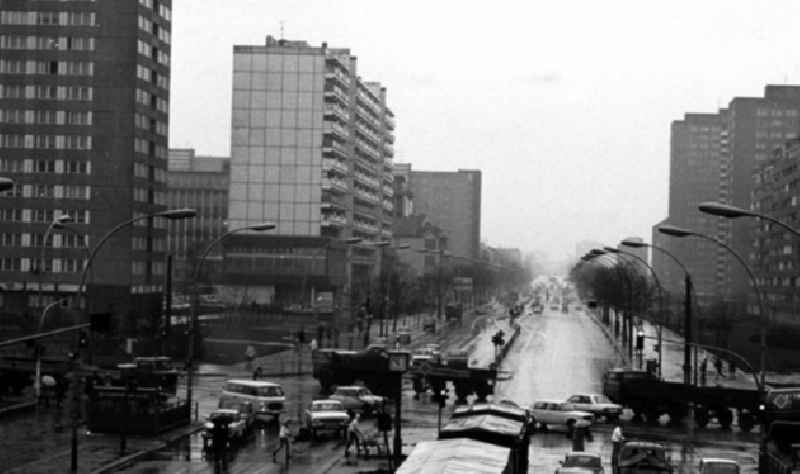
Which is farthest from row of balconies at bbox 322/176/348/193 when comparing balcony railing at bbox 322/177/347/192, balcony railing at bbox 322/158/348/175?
balcony railing at bbox 322/158/348/175

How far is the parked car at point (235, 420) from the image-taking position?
40688 millimetres

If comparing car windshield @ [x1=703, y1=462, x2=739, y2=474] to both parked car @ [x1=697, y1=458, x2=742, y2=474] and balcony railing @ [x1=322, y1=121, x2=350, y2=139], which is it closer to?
parked car @ [x1=697, y1=458, x2=742, y2=474]

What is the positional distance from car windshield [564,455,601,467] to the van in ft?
58.4

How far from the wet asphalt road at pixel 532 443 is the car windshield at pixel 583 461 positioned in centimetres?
313

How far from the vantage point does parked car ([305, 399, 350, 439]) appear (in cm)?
4450

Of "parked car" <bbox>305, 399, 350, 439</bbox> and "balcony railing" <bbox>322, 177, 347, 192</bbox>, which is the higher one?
"balcony railing" <bbox>322, 177, 347, 192</bbox>

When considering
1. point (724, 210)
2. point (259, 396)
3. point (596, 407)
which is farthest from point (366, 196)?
point (724, 210)

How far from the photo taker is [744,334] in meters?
125

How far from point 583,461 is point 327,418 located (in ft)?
44.0

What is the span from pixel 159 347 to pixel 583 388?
29216 mm

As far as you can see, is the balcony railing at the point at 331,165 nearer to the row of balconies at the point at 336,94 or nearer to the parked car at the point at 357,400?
the row of balconies at the point at 336,94

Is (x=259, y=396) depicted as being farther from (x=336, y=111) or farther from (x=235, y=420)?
(x=336, y=111)

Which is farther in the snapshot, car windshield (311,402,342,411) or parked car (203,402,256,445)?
car windshield (311,402,342,411)

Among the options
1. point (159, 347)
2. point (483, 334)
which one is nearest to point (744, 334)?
point (483, 334)
